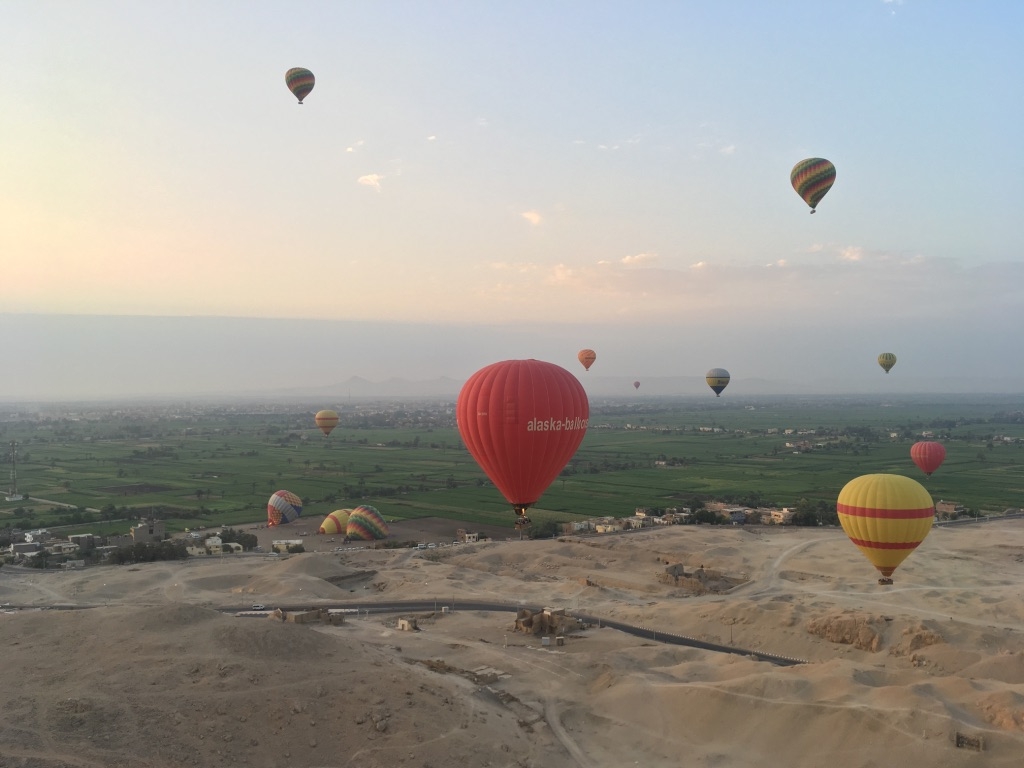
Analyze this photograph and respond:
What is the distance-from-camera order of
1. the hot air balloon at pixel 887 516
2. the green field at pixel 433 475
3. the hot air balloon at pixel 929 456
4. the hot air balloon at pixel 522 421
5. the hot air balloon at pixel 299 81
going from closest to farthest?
the hot air balloon at pixel 522 421, the hot air balloon at pixel 887 516, the hot air balloon at pixel 299 81, the hot air balloon at pixel 929 456, the green field at pixel 433 475

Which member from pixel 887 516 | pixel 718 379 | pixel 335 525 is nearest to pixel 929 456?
pixel 718 379

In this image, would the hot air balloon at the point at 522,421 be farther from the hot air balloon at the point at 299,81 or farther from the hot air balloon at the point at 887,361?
the hot air balloon at the point at 887,361

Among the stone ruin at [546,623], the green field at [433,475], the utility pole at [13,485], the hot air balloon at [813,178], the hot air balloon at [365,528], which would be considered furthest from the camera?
the utility pole at [13,485]

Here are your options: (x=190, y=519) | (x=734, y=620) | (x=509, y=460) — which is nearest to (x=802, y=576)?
(x=734, y=620)

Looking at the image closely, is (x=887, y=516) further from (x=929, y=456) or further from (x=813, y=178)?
(x=929, y=456)

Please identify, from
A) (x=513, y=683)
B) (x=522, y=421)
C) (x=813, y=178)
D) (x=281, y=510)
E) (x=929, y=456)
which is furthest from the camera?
(x=929, y=456)

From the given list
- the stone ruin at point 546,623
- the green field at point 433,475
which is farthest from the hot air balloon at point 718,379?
the stone ruin at point 546,623

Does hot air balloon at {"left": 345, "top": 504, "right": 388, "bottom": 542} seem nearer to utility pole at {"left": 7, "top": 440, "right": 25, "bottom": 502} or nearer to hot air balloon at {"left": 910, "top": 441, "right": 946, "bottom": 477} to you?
utility pole at {"left": 7, "top": 440, "right": 25, "bottom": 502}
